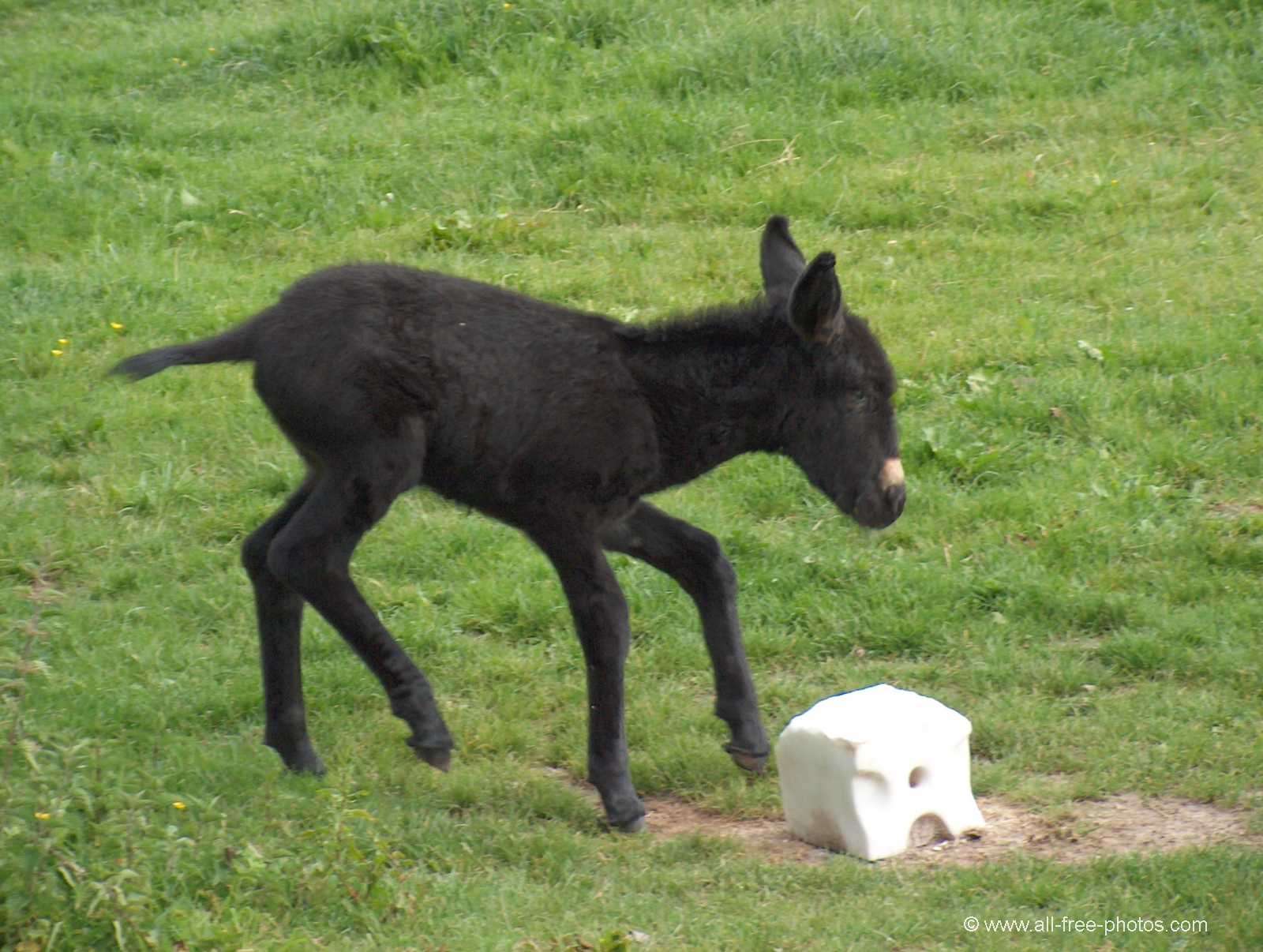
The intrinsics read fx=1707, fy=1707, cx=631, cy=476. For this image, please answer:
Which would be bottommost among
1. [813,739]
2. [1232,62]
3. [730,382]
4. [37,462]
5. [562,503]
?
[37,462]

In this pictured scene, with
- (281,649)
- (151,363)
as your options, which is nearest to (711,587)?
(281,649)

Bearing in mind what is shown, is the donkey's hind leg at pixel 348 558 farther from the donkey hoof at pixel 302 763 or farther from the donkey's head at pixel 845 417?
the donkey's head at pixel 845 417

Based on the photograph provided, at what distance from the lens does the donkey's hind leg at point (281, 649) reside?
5.62 m

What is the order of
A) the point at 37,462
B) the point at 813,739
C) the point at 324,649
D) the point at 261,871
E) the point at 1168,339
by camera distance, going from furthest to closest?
the point at 1168,339, the point at 37,462, the point at 324,649, the point at 813,739, the point at 261,871

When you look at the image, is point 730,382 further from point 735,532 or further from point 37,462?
point 37,462

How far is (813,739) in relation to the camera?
514 cm

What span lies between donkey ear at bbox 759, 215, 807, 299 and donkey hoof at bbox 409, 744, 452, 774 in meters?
1.96

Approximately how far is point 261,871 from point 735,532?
10.6 feet

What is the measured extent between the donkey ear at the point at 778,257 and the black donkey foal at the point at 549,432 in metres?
0.13

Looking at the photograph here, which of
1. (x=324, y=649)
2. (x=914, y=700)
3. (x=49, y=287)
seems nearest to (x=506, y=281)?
(x=49, y=287)

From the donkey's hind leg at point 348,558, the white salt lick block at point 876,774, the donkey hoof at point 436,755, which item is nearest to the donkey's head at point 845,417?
the white salt lick block at point 876,774

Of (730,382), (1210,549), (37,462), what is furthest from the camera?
(37,462)

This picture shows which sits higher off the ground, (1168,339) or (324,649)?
(1168,339)

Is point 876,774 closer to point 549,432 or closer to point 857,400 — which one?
point 857,400
